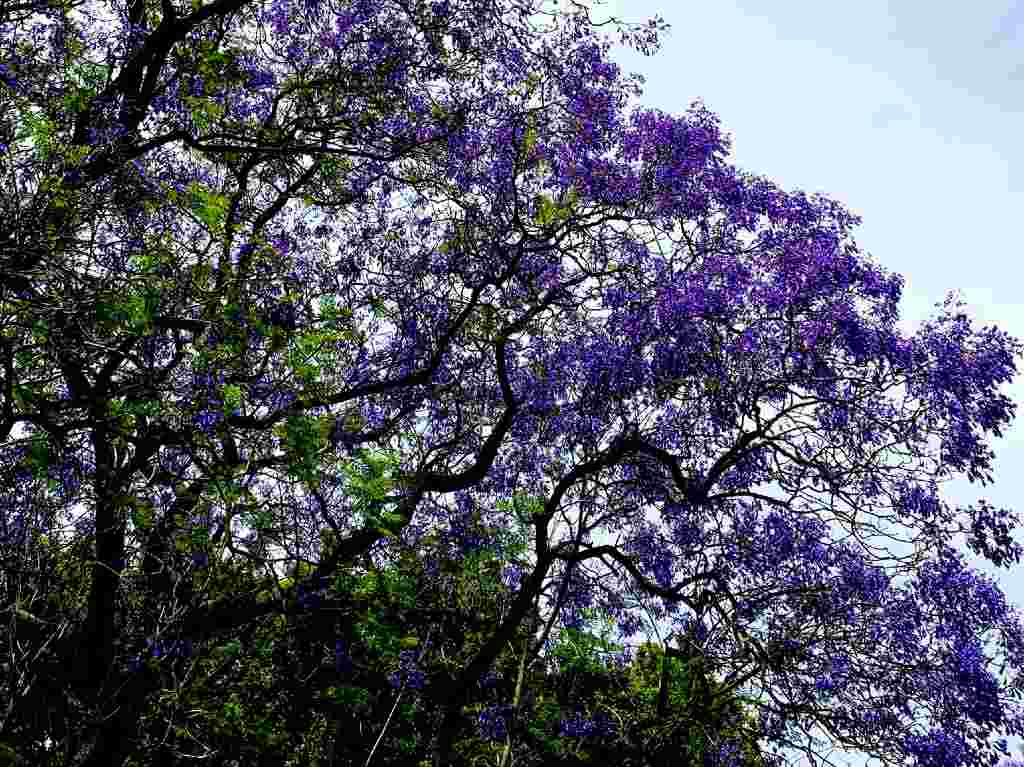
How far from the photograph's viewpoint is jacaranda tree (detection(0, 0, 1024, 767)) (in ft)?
24.1

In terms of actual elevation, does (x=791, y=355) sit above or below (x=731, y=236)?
below

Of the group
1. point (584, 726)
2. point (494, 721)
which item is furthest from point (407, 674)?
point (584, 726)

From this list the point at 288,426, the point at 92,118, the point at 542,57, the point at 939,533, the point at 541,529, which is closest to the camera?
the point at 288,426

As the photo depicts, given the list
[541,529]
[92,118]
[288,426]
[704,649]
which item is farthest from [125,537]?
[704,649]

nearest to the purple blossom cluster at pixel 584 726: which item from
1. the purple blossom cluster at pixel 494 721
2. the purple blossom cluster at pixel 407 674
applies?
the purple blossom cluster at pixel 494 721

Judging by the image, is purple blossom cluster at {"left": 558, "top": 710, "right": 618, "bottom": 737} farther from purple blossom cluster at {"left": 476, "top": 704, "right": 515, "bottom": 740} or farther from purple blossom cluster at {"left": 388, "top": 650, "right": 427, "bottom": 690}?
purple blossom cluster at {"left": 388, "top": 650, "right": 427, "bottom": 690}

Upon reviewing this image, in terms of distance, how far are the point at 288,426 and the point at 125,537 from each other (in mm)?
2636

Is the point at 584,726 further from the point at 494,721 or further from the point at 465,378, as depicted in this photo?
the point at 465,378

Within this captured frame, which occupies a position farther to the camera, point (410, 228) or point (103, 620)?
point (410, 228)

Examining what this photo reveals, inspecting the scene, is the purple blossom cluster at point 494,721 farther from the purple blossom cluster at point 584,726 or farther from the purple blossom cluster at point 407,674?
the purple blossom cluster at point 407,674

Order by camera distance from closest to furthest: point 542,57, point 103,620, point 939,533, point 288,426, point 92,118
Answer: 1. point 288,426
2. point 92,118
3. point 103,620
4. point 939,533
5. point 542,57

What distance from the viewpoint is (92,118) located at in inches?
292

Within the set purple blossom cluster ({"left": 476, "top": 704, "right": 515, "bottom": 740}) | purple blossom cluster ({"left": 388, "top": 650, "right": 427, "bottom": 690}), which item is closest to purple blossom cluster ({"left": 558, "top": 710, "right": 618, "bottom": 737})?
purple blossom cluster ({"left": 476, "top": 704, "right": 515, "bottom": 740})

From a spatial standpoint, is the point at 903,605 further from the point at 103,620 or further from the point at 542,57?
the point at 103,620
